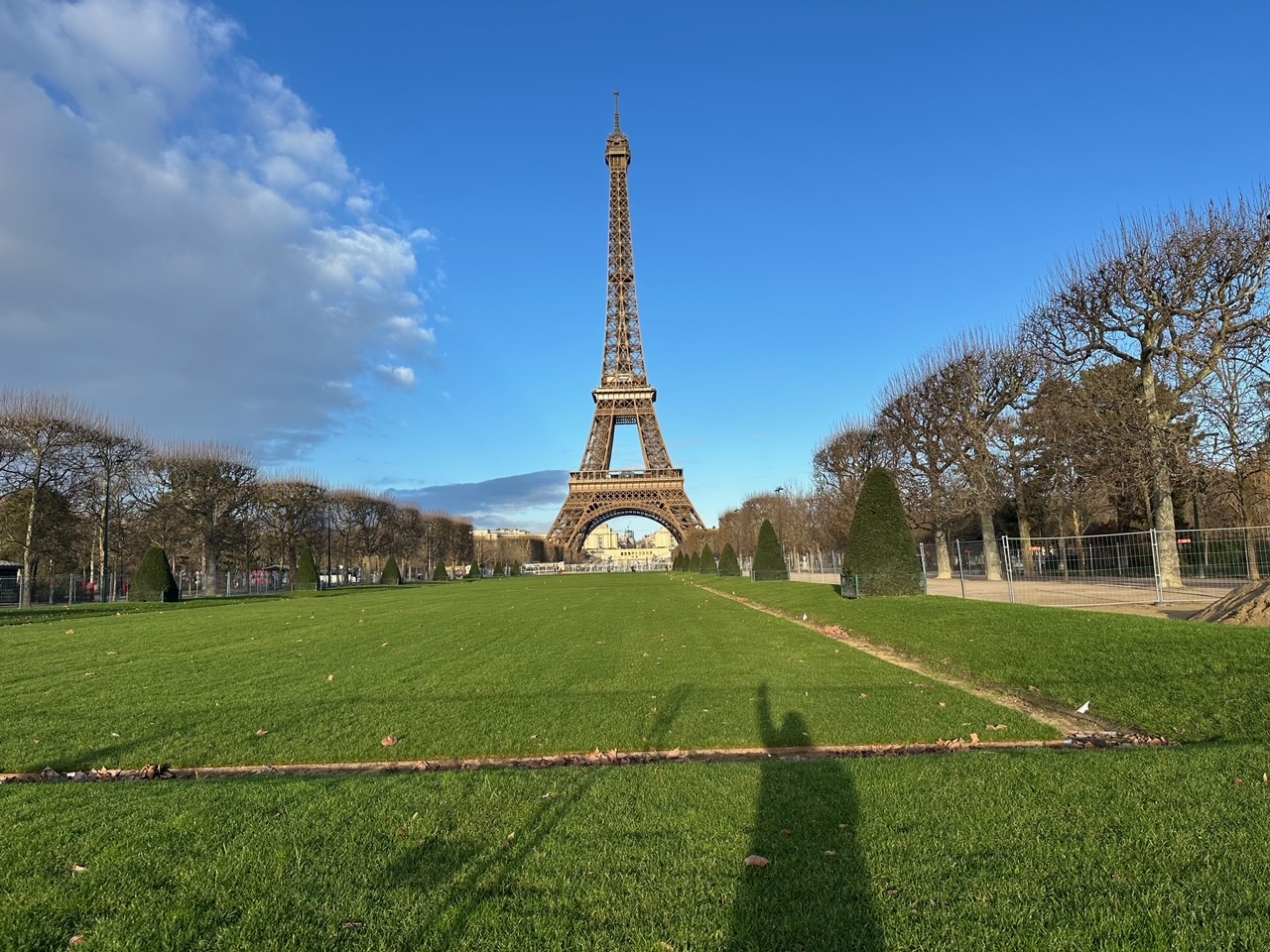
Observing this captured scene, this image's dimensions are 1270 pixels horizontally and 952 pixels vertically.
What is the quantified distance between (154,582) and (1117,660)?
34798 mm

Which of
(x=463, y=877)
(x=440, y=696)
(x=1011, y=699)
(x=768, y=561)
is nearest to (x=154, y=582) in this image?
(x=768, y=561)

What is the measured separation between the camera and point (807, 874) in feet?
11.1

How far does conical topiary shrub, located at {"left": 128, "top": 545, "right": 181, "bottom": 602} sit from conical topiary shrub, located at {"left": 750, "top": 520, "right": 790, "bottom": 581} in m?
26.4

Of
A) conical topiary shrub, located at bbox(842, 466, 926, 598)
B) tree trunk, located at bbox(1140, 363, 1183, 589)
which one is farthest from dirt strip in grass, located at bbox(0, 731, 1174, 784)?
conical topiary shrub, located at bbox(842, 466, 926, 598)

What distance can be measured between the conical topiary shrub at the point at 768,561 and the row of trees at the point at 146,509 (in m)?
30.0

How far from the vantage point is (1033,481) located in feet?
106

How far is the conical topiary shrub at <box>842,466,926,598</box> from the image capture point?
19188 millimetres

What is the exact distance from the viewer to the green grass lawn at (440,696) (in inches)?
250

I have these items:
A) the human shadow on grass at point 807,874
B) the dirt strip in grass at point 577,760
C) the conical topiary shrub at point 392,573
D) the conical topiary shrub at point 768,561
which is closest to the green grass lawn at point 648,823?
the human shadow on grass at point 807,874

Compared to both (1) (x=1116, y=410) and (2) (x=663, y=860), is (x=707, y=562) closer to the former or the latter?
(1) (x=1116, y=410)

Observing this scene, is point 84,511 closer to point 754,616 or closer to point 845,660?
point 754,616

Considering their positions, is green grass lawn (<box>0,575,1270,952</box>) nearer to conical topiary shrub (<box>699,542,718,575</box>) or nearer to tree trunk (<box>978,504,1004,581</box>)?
tree trunk (<box>978,504,1004,581</box>)

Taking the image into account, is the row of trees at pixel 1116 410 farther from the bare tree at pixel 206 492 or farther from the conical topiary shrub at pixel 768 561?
the bare tree at pixel 206 492

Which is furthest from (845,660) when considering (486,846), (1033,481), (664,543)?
(664,543)
